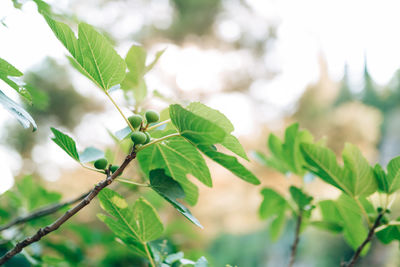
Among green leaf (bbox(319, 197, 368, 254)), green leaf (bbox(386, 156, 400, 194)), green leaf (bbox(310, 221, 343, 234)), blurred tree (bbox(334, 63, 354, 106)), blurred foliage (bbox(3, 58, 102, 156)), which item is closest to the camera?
green leaf (bbox(386, 156, 400, 194))

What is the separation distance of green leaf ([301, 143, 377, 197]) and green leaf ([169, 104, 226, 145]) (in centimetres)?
32

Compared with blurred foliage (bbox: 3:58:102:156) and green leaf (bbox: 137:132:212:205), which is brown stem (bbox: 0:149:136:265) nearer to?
green leaf (bbox: 137:132:212:205)

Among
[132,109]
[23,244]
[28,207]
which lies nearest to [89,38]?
[132,109]

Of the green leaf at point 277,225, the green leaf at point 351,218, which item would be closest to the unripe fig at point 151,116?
the green leaf at point 351,218

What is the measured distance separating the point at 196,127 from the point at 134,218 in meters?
0.26

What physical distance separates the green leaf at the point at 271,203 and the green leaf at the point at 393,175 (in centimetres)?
32

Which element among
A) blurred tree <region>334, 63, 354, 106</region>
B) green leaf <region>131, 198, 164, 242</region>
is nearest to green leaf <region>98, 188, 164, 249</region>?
green leaf <region>131, 198, 164, 242</region>

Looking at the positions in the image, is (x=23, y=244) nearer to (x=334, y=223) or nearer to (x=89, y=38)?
(x=89, y=38)

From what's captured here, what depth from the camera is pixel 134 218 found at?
550 mm

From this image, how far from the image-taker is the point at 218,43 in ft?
27.6

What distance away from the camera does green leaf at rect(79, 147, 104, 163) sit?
0.51 meters

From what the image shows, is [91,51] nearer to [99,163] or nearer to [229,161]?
[99,163]

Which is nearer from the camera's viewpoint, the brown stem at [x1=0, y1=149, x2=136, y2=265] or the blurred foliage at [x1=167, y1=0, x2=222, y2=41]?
the brown stem at [x1=0, y1=149, x2=136, y2=265]

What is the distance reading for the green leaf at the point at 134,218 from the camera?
1.75 ft
